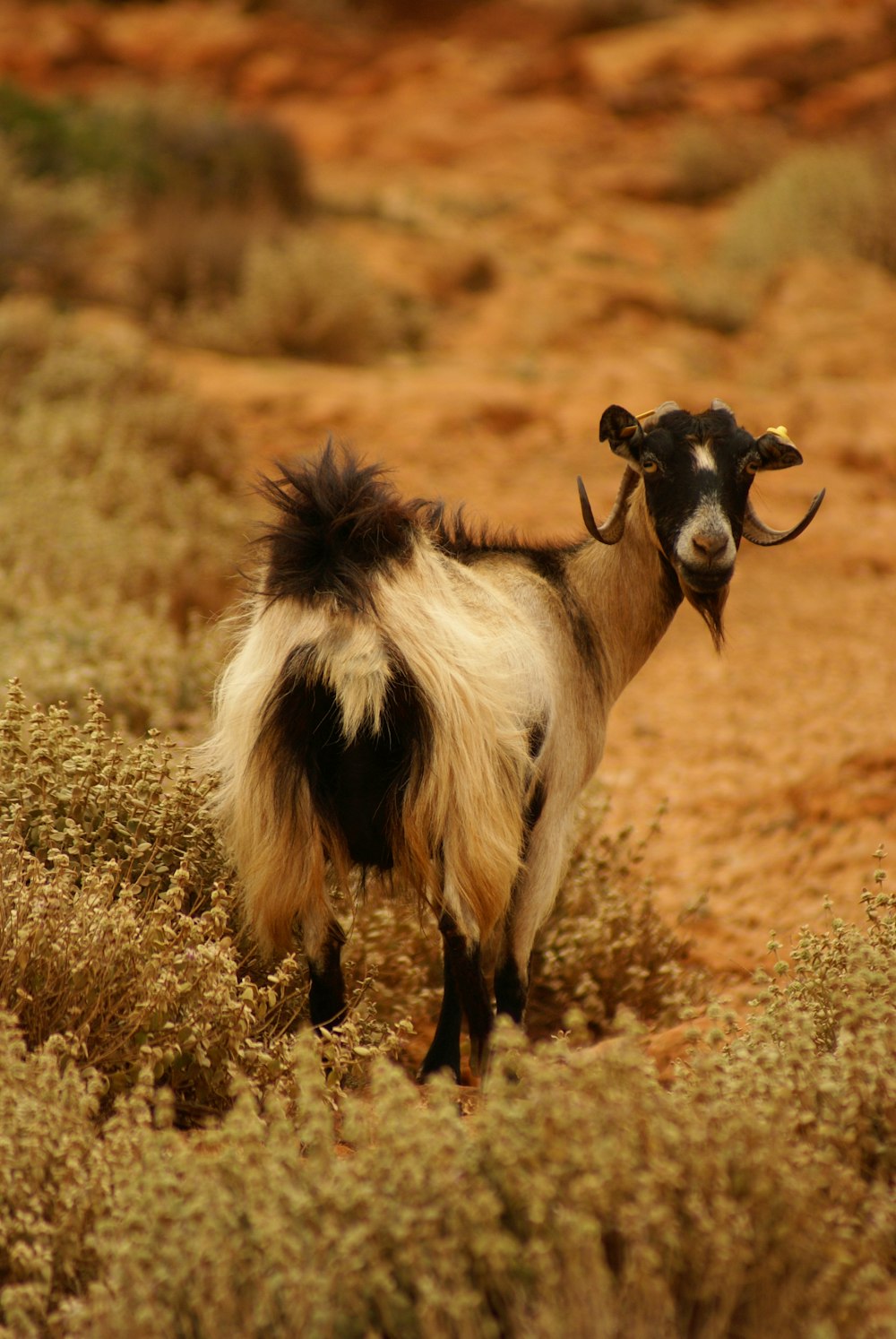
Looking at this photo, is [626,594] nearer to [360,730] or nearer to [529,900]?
[529,900]

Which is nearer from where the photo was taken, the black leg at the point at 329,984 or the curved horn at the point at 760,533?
the black leg at the point at 329,984

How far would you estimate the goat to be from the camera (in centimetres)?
365

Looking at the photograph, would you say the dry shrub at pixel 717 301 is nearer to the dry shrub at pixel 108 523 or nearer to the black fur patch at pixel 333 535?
the dry shrub at pixel 108 523

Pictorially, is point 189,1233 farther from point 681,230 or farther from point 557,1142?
point 681,230

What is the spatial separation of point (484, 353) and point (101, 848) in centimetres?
1128

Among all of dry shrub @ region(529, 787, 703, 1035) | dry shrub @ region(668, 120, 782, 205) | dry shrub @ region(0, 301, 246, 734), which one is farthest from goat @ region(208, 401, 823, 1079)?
dry shrub @ region(668, 120, 782, 205)

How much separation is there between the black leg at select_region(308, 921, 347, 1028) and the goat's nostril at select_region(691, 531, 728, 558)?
1611 millimetres

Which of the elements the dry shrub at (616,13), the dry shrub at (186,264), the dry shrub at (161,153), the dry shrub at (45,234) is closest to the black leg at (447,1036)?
the dry shrub at (186,264)

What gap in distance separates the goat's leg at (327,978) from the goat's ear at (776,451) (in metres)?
2.03

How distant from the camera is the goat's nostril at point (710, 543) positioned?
13.5ft

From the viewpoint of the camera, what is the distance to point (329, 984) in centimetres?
402

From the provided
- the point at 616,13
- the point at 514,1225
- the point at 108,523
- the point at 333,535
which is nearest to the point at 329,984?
the point at 333,535

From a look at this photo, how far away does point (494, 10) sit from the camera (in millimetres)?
29453

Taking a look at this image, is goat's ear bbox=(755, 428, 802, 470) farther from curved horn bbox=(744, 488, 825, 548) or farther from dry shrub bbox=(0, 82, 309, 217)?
Result: dry shrub bbox=(0, 82, 309, 217)
